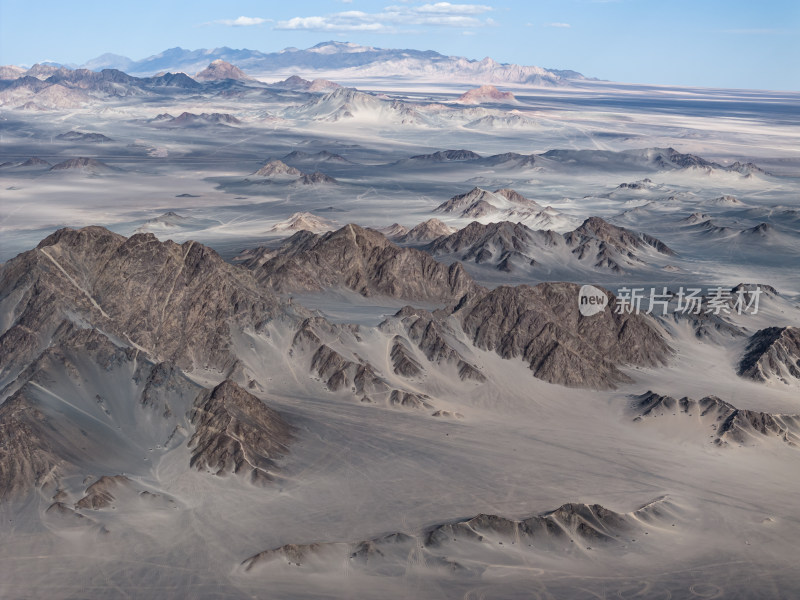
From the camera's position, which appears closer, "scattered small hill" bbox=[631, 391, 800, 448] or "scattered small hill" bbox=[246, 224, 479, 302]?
"scattered small hill" bbox=[631, 391, 800, 448]

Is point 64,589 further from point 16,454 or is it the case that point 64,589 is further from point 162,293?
point 162,293

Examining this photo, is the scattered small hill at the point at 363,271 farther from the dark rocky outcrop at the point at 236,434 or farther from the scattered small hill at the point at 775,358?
the dark rocky outcrop at the point at 236,434

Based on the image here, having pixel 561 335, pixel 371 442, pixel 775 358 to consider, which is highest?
pixel 561 335

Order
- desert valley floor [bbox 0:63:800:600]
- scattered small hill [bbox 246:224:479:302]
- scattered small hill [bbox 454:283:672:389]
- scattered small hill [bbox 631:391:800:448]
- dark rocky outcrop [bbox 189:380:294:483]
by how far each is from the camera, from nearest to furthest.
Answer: desert valley floor [bbox 0:63:800:600] → dark rocky outcrop [bbox 189:380:294:483] → scattered small hill [bbox 631:391:800:448] → scattered small hill [bbox 454:283:672:389] → scattered small hill [bbox 246:224:479:302]

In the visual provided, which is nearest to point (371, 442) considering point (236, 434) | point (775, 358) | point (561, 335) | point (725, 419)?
point (236, 434)

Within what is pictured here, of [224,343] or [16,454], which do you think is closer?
[16,454]

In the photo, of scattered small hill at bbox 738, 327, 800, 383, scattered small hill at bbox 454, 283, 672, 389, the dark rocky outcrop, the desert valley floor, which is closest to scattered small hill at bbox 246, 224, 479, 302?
the desert valley floor

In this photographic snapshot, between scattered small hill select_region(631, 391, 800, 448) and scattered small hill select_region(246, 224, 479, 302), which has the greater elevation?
scattered small hill select_region(246, 224, 479, 302)

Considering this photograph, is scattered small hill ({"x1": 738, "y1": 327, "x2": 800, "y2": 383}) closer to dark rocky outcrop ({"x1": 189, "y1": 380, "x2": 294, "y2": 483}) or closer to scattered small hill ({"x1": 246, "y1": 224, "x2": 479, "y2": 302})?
scattered small hill ({"x1": 246, "y1": 224, "x2": 479, "y2": 302})

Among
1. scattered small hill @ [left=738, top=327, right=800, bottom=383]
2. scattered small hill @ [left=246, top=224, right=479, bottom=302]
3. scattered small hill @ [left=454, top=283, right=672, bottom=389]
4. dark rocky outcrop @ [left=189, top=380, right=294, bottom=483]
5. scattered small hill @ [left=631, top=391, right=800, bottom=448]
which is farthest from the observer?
scattered small hill @ [left=246, top=224, right=479, bottom=302]

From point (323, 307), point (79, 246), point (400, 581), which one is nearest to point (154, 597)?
point (400, 581)

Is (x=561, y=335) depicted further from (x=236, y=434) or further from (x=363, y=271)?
(x=236, y=434)
